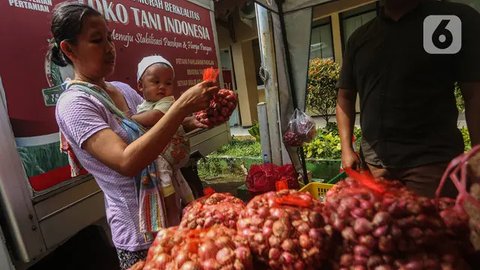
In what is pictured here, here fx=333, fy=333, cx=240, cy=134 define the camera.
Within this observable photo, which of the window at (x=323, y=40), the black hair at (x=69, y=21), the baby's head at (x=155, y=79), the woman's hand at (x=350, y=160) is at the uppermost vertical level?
the window at (x=323, y=40)

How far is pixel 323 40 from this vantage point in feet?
33.5

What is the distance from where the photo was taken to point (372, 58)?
84.4 inches

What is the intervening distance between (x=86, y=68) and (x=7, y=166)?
Answer: 0.87m

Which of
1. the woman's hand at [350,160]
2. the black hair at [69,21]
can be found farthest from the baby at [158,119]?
the woman's hand at [350,160]

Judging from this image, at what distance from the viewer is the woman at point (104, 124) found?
1254mm

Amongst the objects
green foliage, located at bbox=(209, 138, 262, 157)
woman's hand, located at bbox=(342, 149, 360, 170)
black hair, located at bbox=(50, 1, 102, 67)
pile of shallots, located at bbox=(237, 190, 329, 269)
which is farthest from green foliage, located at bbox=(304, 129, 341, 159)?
pile of shallots, located at bbox=(237, 190, 329, 269)

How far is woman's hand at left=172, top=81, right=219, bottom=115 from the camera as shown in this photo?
1.33 m

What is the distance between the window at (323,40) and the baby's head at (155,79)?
28.3 feet

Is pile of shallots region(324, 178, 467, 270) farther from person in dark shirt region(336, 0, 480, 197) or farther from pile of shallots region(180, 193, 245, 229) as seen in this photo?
person in dark shirt region(336, 0, 480, 197)

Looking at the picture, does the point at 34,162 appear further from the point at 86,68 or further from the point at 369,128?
the point at 369,128

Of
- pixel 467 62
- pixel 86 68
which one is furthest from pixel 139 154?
pixel 467 62

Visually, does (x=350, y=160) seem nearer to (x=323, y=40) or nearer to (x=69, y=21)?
(x=69, y=21)

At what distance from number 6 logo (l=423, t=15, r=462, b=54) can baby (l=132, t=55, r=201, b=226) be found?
1406 millimetres

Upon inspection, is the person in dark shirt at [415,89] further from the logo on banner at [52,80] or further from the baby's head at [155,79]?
the logo on banner at [52,80]
